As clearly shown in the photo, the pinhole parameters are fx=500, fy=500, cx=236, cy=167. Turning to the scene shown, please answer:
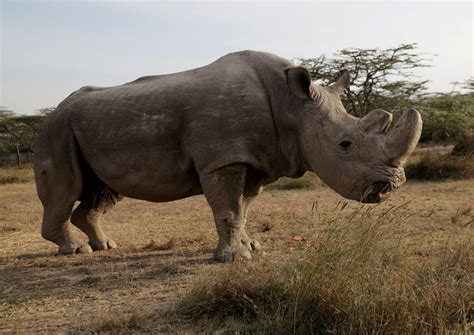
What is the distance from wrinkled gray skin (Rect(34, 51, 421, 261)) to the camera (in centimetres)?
467

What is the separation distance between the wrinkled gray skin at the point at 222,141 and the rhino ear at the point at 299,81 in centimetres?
1

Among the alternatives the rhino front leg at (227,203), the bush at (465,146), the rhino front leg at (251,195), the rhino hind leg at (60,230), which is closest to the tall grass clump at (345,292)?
the rhino front leg at (227,203)

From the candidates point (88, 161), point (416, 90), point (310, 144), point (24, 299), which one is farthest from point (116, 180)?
point (416, 90)

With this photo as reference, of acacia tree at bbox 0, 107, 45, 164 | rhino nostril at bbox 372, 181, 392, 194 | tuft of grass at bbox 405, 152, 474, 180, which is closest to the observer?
rhino nostril at bbox 372, 181, 392, 194

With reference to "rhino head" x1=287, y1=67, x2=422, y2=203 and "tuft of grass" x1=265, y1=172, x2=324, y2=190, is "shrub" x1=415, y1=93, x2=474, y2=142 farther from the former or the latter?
"rhino head" x1=287, y1=67, x2=422, y2=203

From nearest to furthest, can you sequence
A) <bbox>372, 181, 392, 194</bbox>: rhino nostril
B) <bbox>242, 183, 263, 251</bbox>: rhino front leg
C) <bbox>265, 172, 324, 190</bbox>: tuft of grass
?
<bbox>372, 181, 392, 194</bbox>: rhino nostril → <bbox>242, 183, 263, 251</bbox>: rhino front leg → <bbox>265, 172, 324, 190</bbox>: tuft of grass

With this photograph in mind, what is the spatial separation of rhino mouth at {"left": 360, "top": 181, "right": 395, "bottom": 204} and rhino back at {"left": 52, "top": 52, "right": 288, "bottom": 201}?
1.06 metres

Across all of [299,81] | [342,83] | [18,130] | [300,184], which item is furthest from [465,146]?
[18,130]

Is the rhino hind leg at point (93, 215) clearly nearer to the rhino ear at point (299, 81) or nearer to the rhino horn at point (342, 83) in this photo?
the rhino ear at point (299, 81)

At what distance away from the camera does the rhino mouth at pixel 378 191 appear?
4.50 metres

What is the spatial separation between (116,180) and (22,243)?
2.36 meters

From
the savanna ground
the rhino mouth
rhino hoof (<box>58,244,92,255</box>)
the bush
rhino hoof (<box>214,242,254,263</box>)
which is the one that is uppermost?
the rhino mouth

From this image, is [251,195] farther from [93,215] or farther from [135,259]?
[93,215]

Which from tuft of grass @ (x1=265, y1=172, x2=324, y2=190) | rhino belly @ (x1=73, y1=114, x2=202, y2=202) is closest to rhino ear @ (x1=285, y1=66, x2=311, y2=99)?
rhino belly @ (x1=73, y1=114, x2=202, y2=202)
